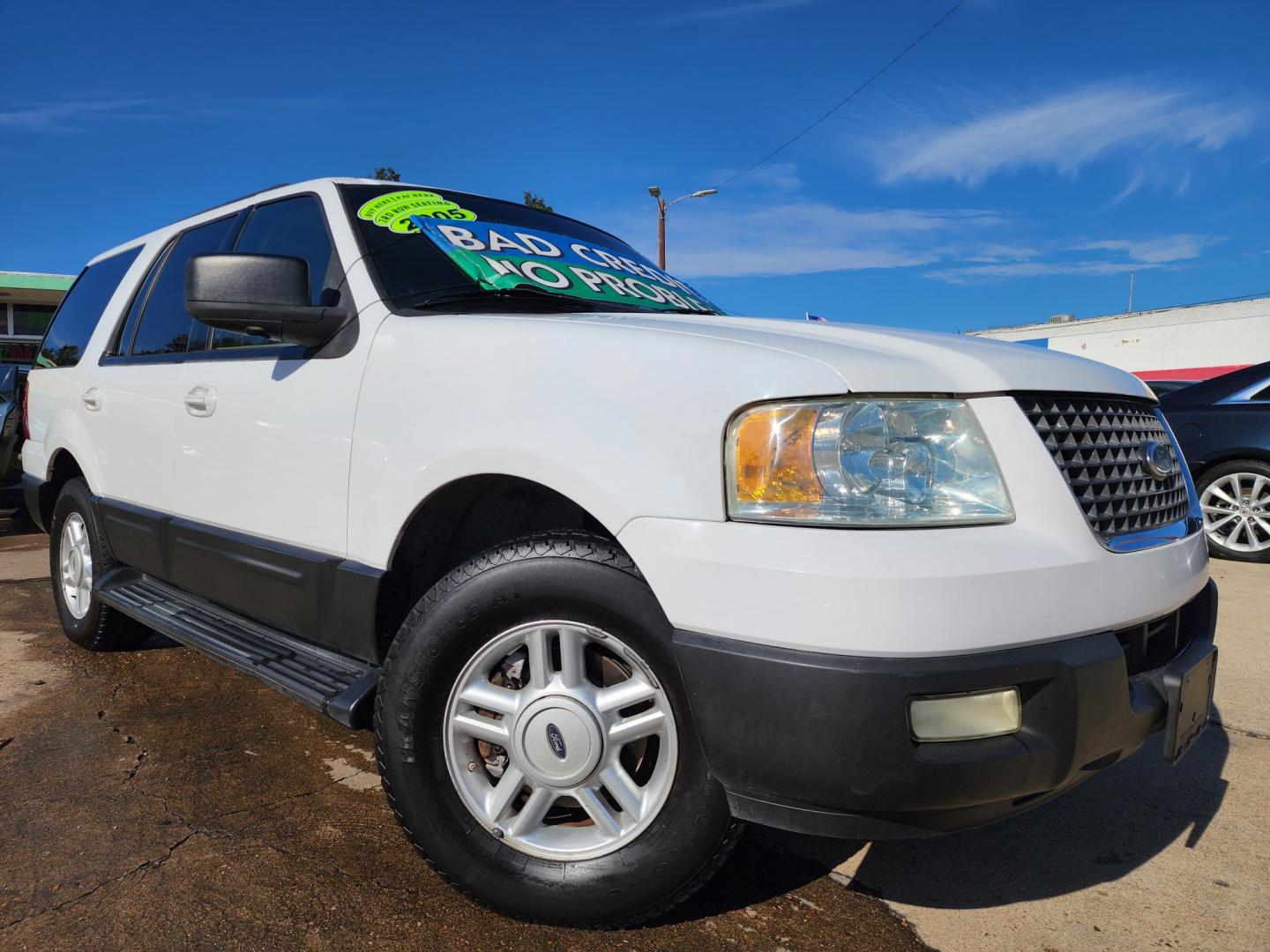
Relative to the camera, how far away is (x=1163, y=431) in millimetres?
2211

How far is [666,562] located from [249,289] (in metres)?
1.38

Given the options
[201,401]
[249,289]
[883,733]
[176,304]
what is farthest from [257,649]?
[883,733]

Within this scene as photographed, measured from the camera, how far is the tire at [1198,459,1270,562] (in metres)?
5.78

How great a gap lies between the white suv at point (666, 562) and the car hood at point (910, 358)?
0.01 m

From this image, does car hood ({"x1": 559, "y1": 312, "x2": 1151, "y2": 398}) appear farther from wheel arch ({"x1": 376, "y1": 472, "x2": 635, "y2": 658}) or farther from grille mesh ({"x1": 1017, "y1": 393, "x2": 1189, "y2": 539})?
wheel arch ({"x1": 376, "y1": 472, "x2": 635, "y2": 658})

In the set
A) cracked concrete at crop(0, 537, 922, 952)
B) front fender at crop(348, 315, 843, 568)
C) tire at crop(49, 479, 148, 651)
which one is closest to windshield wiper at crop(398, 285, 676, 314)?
front fender at crop(348, 315, 843, 568)

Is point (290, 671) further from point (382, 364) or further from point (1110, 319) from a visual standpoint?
point (1110, 319)

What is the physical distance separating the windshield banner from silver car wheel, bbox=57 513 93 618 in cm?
239

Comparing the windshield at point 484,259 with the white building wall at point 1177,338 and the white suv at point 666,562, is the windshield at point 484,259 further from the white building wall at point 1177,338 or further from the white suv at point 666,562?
the white building wall at point 1177,338

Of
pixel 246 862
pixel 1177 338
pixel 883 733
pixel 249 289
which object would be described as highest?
pixel 1177 338

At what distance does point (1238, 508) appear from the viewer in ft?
19.3

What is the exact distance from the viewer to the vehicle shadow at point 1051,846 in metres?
2.06

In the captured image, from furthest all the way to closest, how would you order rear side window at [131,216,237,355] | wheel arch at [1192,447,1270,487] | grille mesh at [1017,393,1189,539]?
wheel arch at [1192,447,1270,487] → rear side window at [131,216,237,355] → grille mesh at [1017,393,1189,539]

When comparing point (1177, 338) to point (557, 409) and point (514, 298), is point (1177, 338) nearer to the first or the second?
point (514, 298)
